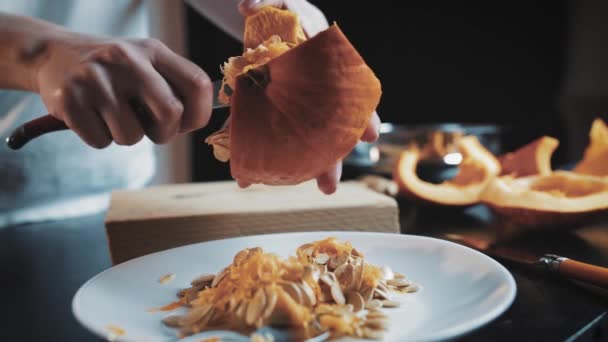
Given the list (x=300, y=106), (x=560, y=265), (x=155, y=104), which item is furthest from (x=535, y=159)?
(x=155, y=104)

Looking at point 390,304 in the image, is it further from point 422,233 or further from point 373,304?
point 422,233

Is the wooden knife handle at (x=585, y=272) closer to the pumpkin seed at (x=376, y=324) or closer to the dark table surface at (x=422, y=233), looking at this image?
the dark table surface at (x=422, y=233)

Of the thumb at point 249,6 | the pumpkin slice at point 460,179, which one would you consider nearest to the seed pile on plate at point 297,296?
the thumb at point 249,6

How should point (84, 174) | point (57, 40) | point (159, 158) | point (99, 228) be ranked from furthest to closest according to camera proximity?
point (159, 158), point (84, 174), point (99, 228), point (57, 40)

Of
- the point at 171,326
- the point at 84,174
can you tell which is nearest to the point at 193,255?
the point at 171,326

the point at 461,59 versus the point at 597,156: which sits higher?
the point at 461,59

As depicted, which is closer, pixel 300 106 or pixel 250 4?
pixel 300 106

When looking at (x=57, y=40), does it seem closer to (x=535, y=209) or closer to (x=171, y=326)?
(x=171, y=326)
